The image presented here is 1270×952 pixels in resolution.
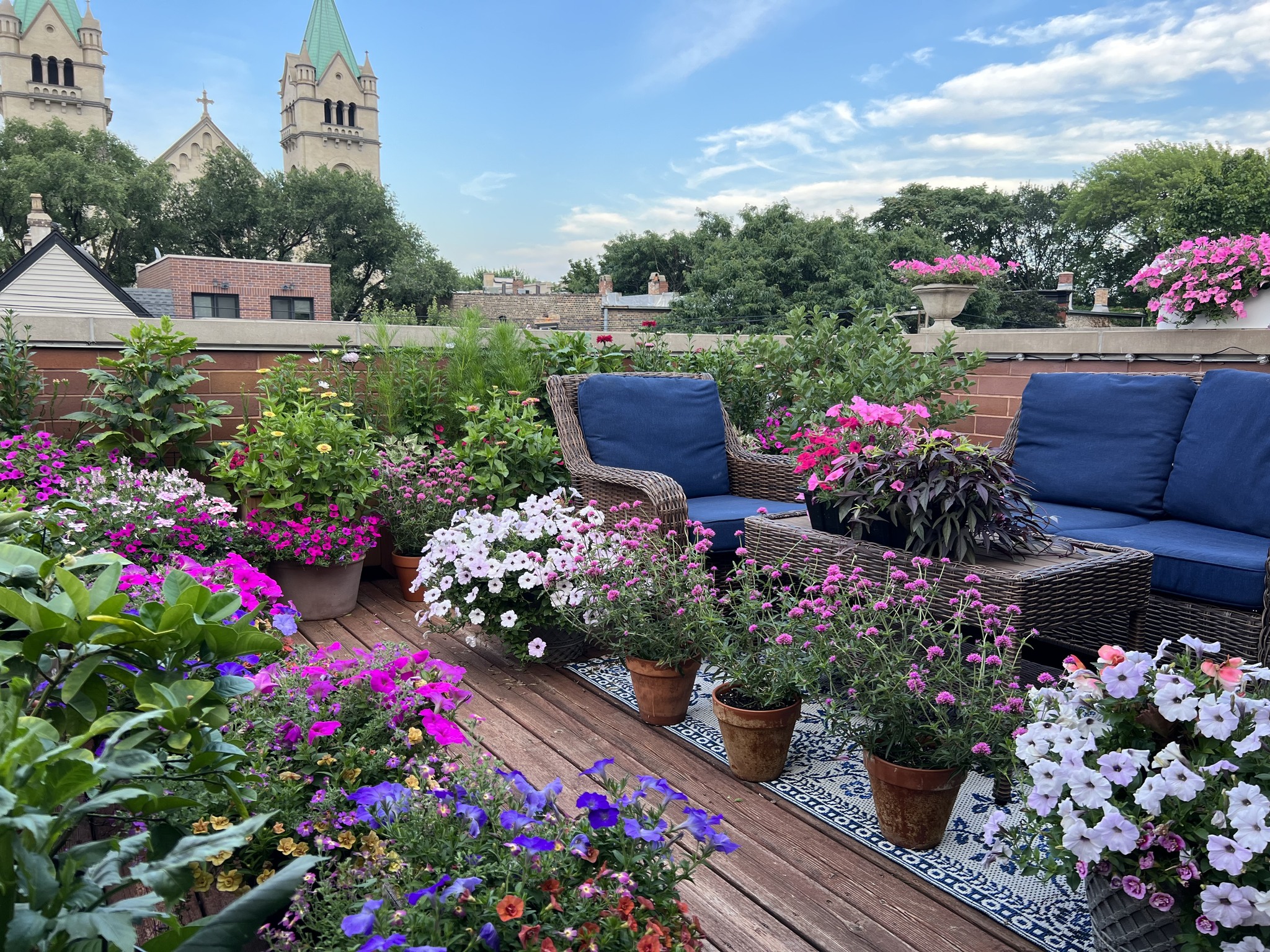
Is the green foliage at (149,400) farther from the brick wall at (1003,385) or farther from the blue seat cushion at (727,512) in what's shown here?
the brick wall at (1003,385)

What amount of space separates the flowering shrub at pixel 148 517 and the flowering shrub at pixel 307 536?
0.09 m

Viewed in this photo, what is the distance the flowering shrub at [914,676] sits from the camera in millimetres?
1683

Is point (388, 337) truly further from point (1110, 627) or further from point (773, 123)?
point (773, 123)

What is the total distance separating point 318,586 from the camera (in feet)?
11.1

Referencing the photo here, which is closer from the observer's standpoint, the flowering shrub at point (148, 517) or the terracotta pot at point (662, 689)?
the terracotta pot at point (662, 689)

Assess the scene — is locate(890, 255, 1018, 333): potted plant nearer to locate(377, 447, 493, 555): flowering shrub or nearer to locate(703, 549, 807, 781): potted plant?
locate(377, 447, 493, 555): flowering shrub

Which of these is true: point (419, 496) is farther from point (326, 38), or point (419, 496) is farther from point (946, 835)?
point (326, 38)

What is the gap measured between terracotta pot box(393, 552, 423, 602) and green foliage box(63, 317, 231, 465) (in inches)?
35.6

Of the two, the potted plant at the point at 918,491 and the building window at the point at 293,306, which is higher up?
the building window at the point at 293,306

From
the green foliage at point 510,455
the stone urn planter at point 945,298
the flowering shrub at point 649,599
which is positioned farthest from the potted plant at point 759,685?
the stone urn planter at point 945,298

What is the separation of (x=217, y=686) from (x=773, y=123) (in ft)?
113

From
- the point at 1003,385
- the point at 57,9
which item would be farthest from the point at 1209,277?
the point at 57,9

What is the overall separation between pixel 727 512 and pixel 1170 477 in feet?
5.20

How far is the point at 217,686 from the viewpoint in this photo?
944 millimetres
